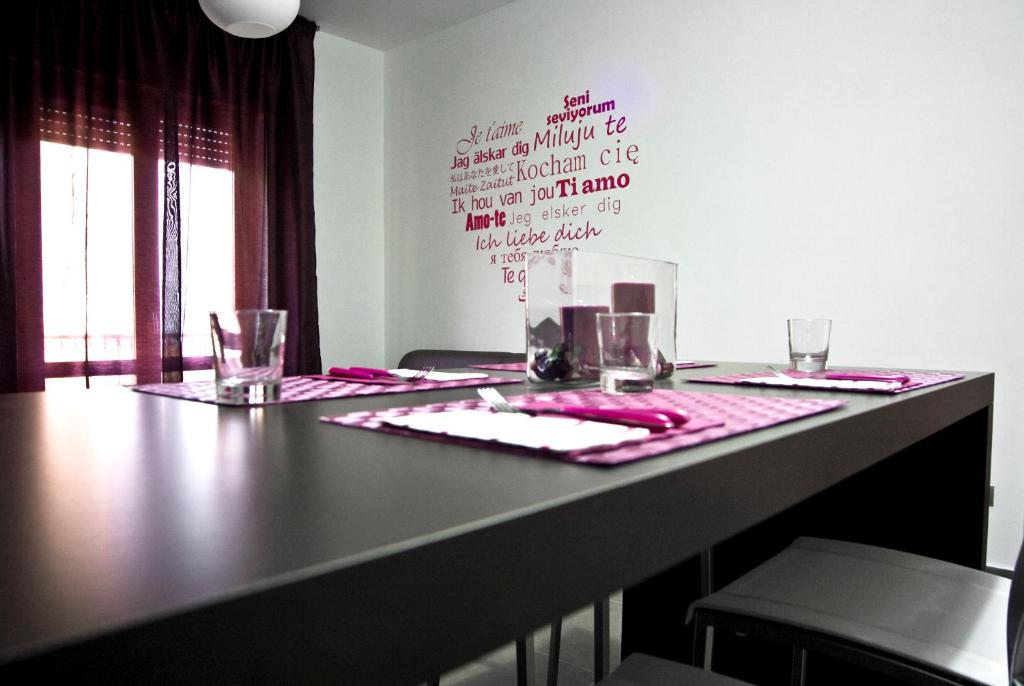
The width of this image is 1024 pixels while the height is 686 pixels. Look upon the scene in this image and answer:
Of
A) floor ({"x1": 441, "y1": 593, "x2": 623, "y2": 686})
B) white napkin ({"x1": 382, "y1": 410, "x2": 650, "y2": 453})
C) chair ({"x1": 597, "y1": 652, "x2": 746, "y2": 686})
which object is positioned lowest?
floor ({"x1": 441, "y1": 593, "x2": 623, "y2": 686})

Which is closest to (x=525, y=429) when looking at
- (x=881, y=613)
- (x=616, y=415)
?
(x=616, y=415)

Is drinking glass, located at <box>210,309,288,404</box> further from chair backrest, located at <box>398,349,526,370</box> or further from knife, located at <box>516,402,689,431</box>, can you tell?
chair backrest, located at <box>398,349,526,370</box>

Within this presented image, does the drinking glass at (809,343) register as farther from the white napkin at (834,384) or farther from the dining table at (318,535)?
the dining table at (318,535)

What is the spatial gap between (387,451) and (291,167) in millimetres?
3466

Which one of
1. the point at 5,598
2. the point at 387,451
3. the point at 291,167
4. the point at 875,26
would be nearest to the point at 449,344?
the point at 291,167

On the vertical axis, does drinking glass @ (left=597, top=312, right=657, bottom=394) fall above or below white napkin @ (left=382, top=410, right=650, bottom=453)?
above

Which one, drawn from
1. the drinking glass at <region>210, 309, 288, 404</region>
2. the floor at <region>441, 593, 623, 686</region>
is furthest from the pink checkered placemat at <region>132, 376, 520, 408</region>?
the floor at <region>441, 593, 623, 686</region>

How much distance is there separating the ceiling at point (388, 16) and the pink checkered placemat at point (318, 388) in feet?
9.99

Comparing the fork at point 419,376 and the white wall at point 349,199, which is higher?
the white wall at point 349,199

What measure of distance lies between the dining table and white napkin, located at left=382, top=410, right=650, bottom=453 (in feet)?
0.06

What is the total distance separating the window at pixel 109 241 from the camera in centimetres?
295

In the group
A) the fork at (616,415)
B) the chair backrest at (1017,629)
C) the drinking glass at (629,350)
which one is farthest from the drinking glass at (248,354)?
the chair backrest at (1017,629)

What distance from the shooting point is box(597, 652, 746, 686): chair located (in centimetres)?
74

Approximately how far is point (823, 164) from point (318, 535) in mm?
2691
